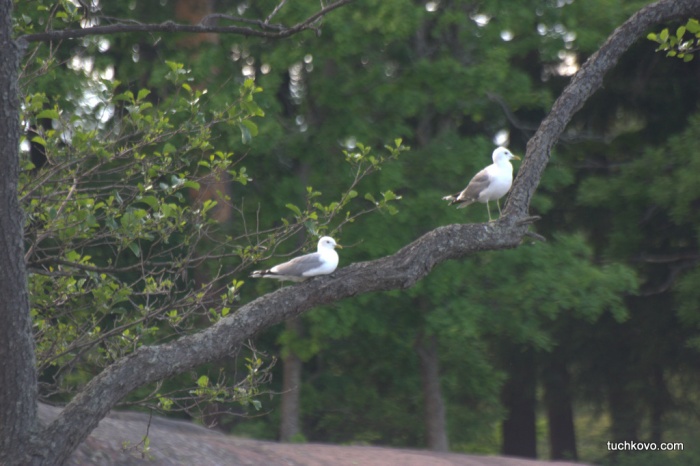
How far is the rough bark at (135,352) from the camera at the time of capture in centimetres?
568

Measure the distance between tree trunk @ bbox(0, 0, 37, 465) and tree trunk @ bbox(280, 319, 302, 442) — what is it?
1032 cm

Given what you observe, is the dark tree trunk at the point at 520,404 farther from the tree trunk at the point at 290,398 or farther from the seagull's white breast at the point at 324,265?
the seagull's white breast at the point at 324,265

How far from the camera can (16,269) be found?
5742 mm

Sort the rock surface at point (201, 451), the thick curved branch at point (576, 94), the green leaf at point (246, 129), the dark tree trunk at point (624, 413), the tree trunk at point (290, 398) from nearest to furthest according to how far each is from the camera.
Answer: the thick curved branch at point (576, 94)
the green leaf at point (246, 129)
the rock surface at point (201, 451)
the tree trunk at point (290, 398)
the dark tree trunk at point (624, 413)

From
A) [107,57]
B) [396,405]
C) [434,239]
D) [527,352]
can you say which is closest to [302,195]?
[107,57]

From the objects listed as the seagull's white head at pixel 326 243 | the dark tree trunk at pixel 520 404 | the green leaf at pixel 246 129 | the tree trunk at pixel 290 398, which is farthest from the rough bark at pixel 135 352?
the dark tree trunk at pixel 520 404

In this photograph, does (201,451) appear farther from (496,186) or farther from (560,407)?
(560,407)

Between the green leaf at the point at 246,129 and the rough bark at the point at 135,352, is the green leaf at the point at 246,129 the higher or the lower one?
the higher one

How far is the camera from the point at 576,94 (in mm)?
7113

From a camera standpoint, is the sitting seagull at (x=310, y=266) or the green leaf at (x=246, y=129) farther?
the sitting seagull at (x=310, y=266)

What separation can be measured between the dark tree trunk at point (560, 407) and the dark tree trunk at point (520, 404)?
0.30 metres

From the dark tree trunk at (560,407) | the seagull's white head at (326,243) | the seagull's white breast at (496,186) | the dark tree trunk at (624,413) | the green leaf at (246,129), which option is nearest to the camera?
the green leaf at (246,129)

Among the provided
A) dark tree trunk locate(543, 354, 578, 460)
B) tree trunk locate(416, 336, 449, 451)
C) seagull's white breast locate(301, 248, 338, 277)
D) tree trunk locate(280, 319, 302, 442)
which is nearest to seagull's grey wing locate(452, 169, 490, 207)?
seagull's white breast locate(301, 248, 338, 277)

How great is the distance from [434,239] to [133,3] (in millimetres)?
11384
